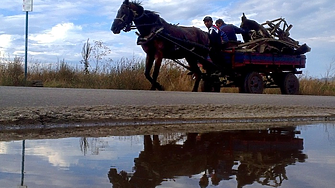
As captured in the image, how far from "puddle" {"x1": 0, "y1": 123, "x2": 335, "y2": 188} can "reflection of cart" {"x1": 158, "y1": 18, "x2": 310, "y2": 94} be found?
6.29m

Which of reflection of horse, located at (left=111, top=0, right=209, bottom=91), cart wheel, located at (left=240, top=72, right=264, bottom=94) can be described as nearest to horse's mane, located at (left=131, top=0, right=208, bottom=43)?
reflection of horse, located at (left=111, top=0, right=209, bottom=91)

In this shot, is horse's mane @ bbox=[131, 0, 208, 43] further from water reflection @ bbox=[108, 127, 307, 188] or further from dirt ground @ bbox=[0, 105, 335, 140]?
water reflection @ bbox=[108, 127, 307, 188]

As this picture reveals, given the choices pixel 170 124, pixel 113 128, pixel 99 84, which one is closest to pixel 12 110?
pixel 113 128

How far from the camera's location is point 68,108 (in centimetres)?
492

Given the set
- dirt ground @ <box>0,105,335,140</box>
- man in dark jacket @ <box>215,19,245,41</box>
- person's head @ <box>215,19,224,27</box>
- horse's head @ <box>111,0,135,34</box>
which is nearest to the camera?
dirt ground @ <box>0,105,335,140</box>

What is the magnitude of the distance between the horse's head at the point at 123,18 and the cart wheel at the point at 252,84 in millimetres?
3262

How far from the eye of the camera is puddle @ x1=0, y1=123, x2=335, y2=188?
242 cm

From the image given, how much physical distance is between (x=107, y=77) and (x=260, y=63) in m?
4.08

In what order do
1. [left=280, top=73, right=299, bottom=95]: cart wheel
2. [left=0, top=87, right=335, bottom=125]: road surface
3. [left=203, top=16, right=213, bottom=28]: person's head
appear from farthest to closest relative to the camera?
[left=280, top=73, right=299, bottom=95]: cart wheel < [left=203, top=16, right=213, bottom=28]: person's head < [left=0, top=87, right=335, bottom=125]: road surface

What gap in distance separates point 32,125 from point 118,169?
2022 mm

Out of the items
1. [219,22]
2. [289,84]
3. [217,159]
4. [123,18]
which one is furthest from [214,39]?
[217,159]

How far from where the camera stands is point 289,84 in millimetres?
12078

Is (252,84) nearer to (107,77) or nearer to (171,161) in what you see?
(107,77)

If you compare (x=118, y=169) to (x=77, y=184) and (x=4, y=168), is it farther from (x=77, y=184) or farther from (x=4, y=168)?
(x=4, y=168)
